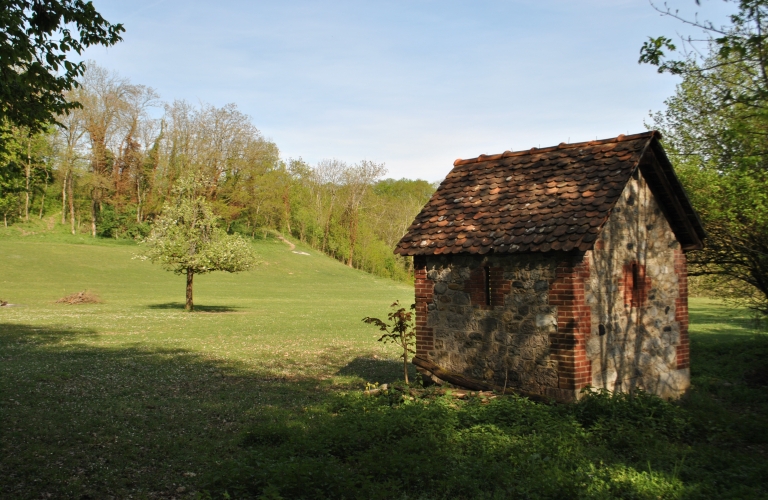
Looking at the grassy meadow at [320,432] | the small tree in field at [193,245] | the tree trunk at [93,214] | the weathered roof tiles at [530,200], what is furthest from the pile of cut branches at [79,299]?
the tree trunk at [93,214]

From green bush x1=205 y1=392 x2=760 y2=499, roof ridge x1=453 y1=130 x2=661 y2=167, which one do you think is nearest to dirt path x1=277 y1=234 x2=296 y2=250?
roof ridge x1=453 y1=130 x2=661 y2=167

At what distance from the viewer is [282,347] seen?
64.1ft

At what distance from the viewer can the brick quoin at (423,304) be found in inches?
490

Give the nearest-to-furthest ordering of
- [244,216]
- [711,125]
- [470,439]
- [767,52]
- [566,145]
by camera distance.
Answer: [767,52], [470,439], [566,145], [711,125], [244,216]

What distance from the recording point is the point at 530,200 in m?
11.5

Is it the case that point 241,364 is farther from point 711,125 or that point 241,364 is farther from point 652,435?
point 711,125

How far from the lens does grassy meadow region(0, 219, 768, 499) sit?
6512 mm

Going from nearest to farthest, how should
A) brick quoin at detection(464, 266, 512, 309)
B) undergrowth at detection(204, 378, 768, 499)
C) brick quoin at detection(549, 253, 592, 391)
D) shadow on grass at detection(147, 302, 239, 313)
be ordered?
undergrowth at detection(204, 378, 768, 499), brick quoin at detection(549, 253, 592, 391), brick quoin at detection(464, 266, 512, 309), shadow on grass at detection(147, 302, 239, 313)

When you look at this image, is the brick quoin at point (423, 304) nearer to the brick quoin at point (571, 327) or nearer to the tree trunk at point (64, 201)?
the brick quoin at point (571, 327)

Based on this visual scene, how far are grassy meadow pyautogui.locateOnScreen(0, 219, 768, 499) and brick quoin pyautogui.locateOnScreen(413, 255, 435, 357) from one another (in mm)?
2206

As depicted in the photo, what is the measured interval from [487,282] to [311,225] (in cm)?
7738

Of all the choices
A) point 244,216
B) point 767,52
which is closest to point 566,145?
point 767,52

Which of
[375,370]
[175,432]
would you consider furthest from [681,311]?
[175,432]

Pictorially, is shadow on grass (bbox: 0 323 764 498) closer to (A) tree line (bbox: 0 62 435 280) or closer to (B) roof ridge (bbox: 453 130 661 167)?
(B) roof ridge (bbox: 453 130 661 167)
